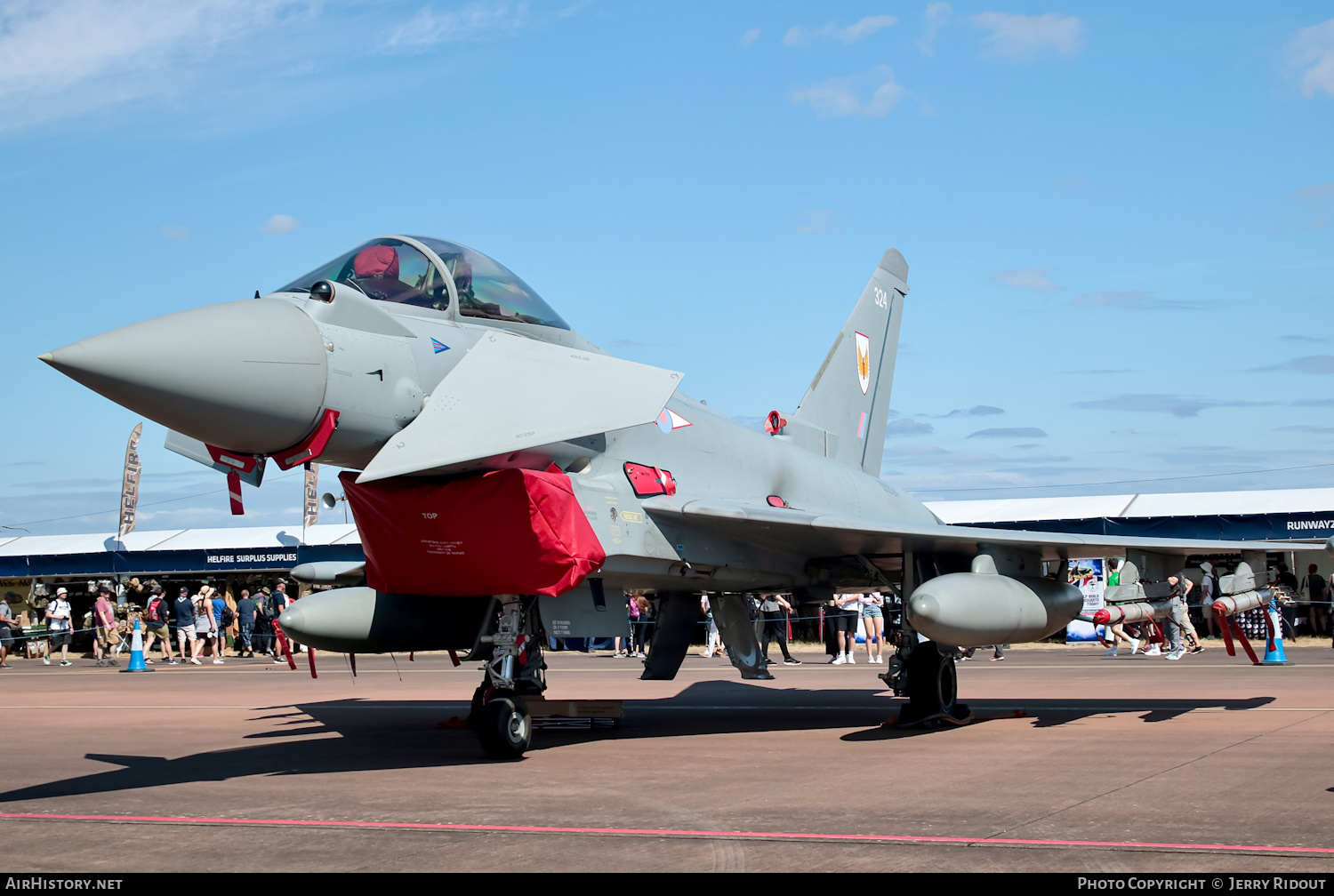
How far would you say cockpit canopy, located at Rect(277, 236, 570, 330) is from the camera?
26.9 feet

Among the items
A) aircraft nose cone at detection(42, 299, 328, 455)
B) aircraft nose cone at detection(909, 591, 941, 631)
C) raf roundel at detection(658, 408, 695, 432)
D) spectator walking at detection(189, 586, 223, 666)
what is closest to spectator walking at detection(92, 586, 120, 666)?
spectator walking at detection(189, 586, 223, 666)

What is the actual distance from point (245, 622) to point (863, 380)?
1893 cm

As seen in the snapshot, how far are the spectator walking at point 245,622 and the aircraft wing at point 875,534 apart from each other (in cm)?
2030

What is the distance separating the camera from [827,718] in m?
12.0

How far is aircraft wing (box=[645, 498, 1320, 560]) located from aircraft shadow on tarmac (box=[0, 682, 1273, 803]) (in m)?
1.65

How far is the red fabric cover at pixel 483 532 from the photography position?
27.6 ft

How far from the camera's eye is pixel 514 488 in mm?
8391

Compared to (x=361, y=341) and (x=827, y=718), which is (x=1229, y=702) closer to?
(x=827, y=718)

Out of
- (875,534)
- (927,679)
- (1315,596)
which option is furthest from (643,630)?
(875,534)

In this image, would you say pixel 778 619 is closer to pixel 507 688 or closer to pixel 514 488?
pixel 507 688

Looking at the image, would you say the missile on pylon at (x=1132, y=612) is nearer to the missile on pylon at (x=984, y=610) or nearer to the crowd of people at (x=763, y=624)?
the missile on pylon at (x=984, y=610)

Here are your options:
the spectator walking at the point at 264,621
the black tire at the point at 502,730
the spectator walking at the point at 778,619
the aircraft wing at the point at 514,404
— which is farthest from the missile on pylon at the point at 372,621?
the spectator walking at the point at 264,621

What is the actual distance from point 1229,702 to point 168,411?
34.1 feet

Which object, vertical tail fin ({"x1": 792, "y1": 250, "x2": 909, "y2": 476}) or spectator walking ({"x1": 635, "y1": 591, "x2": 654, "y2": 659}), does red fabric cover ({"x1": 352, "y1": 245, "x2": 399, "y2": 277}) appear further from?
spectator walking ({"x1": 635, "y1": 591, "x2": 654, "y2": 659})
